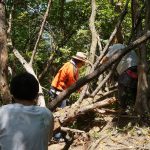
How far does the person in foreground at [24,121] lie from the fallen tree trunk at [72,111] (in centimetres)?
416

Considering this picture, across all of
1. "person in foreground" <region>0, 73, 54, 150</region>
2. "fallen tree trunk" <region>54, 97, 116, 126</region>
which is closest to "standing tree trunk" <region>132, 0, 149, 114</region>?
"fallen tree trunk" <region>54, 97, 116, 126</region>

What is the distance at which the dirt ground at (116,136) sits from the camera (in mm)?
7289

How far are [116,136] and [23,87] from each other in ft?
15.5

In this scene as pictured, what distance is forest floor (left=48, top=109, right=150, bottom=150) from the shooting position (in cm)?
730

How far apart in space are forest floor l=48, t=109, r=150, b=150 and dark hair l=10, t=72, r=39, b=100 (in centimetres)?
423

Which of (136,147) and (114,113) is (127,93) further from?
(136,147)

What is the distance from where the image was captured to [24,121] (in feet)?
10.3

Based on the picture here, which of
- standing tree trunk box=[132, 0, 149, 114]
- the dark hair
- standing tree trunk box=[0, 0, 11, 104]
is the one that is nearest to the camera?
the dark hair

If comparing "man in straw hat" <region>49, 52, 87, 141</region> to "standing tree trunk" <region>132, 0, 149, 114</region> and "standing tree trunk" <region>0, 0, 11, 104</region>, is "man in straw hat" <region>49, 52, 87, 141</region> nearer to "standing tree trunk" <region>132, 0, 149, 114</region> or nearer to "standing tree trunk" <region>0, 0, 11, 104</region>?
"standing tree trunk" <region>132, 0, 149, 114</region>

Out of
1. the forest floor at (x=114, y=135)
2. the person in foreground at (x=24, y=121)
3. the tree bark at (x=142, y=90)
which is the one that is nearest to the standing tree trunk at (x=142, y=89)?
the tree bark at (x=142, y=90)

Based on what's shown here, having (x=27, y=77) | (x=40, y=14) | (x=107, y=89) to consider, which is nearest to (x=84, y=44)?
(x=40, y=14)

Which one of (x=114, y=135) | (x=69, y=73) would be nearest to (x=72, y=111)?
(x=114, y=135)

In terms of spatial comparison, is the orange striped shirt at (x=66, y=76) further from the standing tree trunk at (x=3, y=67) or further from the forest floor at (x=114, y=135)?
the standing tree trunk at (x=3, y=67)

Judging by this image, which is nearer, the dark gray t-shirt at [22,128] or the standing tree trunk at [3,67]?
the dark gray t-shirt at [22,128]
